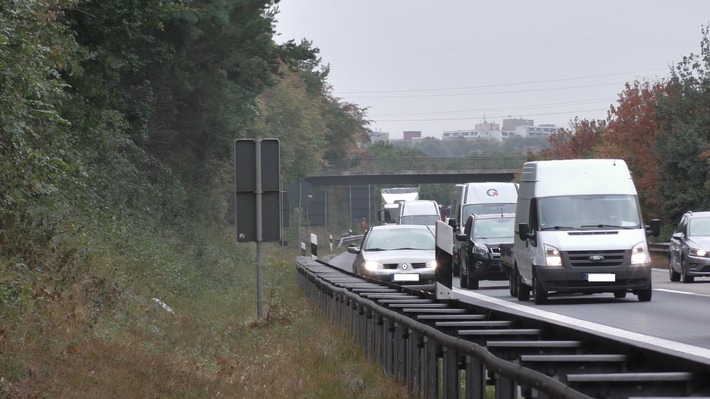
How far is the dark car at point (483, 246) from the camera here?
32.0m

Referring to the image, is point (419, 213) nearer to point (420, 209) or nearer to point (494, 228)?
point (420, 209)

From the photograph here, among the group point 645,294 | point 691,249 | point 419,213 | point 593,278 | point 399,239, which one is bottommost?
point 419,213

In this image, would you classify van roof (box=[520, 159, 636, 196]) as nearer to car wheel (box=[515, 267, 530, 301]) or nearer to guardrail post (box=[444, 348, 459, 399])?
car wheel (box=[515, 267, 530, 301])

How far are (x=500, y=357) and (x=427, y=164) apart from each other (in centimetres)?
10041

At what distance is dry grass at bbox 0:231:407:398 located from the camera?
34.7ft

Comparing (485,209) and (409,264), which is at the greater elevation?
(485,209)

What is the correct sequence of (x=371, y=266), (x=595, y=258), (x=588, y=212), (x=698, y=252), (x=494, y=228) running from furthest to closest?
(x=494, y=228), (x=698, y=252), (x=371, y=266), (x=588, y=212), (x=595, y=258)

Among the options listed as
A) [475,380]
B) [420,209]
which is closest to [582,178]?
[475,380]

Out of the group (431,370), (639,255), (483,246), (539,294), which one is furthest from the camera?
(483,246)

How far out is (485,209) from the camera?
4038 centimetres

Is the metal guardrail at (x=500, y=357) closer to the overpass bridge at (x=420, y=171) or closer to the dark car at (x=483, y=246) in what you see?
the dark car at (x=483, y=246)

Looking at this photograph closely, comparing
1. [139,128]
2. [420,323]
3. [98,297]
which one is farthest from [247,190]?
[139,128]

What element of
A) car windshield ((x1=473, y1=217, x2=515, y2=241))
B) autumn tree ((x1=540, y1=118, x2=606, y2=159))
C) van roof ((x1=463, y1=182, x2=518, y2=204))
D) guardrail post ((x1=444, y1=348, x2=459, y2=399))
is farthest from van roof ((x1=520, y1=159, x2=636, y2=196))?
autumn tree ((x1=540, y1=118, x2=606, y2=159))

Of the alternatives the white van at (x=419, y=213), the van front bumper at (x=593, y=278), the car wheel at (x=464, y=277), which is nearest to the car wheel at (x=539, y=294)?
the van front bumper at (x=593, y=278)
